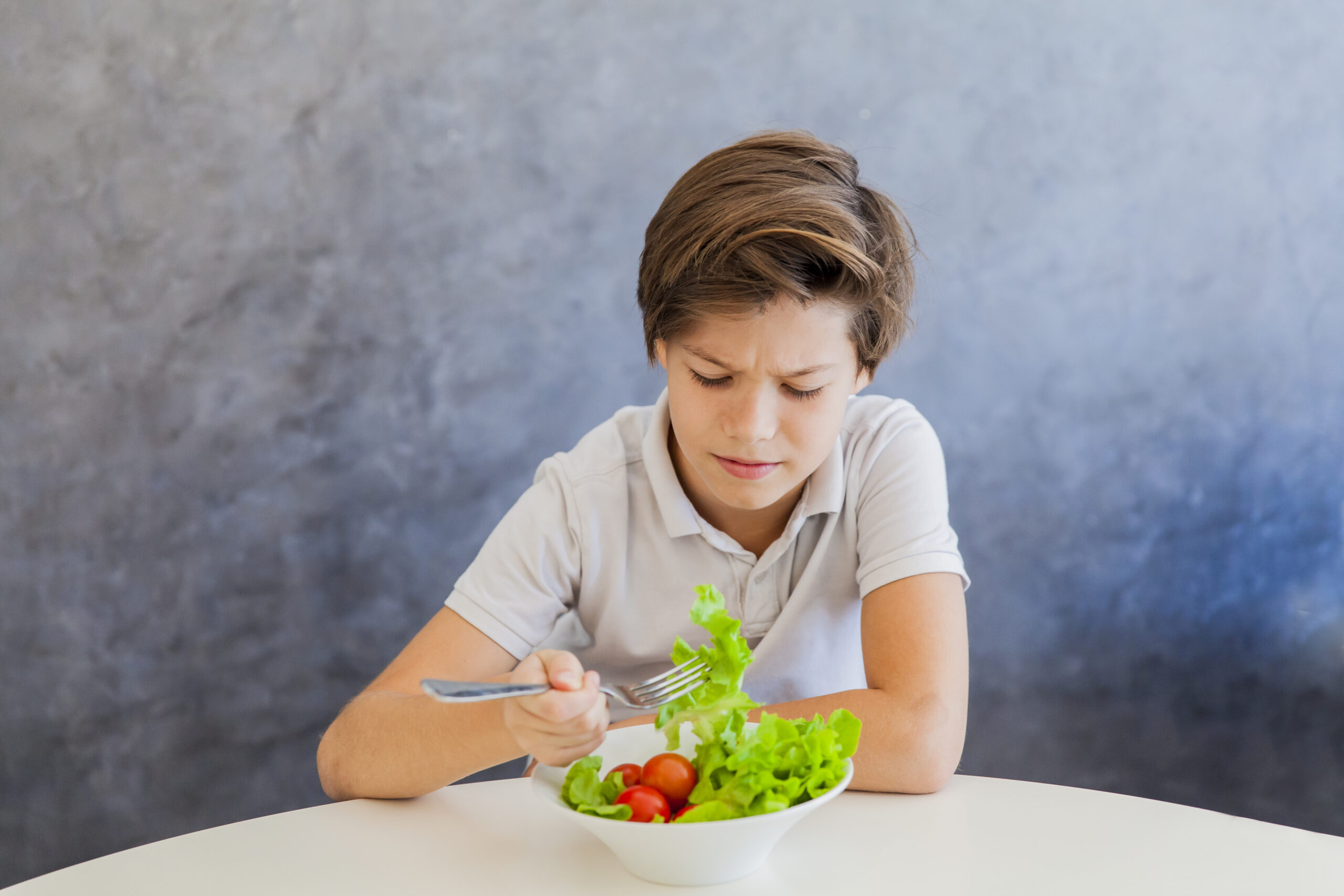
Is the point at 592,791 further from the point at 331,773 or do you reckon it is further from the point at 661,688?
the point at 331,773

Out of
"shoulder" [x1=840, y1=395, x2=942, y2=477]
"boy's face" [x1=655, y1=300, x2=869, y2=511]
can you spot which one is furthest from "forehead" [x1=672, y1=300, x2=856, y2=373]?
"shoulder" [x1=840, y1=395, x2=942, y2=477]

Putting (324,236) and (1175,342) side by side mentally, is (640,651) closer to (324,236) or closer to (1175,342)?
(324,236)

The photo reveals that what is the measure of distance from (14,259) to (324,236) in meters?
0.57

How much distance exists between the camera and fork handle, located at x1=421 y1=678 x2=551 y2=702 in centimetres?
70

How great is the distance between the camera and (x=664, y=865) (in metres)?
0.82

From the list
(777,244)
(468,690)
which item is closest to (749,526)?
(777,244)

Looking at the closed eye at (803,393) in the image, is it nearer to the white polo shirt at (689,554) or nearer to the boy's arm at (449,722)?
the white polo shirt at (689,554)

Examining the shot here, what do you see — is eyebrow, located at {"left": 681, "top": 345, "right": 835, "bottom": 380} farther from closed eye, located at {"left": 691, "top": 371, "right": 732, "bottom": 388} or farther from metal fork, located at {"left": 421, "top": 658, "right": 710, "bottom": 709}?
metal fork, located at {"left": 421, "top": 658, "right": 710, "bottom": 709}

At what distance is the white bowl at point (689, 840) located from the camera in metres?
0.77

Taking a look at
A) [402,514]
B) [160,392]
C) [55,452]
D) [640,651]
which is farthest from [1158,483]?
[55,452]

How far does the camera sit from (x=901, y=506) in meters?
1.26

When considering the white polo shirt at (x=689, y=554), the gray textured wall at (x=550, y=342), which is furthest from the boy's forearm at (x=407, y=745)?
the gray textured wall at (x=550, y=342)

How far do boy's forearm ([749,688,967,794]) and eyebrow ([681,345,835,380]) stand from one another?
35 cm

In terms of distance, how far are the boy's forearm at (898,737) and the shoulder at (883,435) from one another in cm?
34
